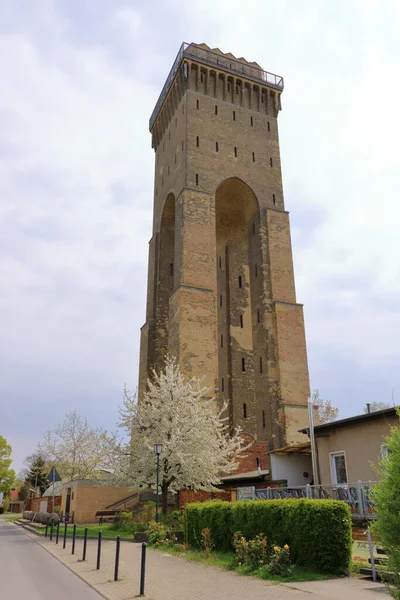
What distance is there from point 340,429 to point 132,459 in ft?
32.4

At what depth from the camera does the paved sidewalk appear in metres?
7.54

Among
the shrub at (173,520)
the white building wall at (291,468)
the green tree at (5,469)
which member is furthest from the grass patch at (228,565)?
the green tree at (5,469)

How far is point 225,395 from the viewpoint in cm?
3684

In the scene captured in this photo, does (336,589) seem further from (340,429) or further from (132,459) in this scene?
(132,459)

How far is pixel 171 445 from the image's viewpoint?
20.5 metres

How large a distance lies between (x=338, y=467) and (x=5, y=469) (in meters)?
57.5

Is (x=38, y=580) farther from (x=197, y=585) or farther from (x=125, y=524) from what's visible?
(x=125, y=524)

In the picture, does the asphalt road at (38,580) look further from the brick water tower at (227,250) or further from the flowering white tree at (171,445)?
the brick water tower at (227,250)

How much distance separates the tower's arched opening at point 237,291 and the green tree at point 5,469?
133 feet

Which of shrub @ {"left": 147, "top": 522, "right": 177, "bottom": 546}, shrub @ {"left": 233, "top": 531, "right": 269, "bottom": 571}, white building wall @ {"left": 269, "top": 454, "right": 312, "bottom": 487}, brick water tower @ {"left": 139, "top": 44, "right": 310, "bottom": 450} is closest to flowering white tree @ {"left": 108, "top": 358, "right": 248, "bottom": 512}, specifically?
white building wall @ {"left": 269, "top": 454, "right": 312, "bottom": 487}

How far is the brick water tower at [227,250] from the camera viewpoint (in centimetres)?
3052

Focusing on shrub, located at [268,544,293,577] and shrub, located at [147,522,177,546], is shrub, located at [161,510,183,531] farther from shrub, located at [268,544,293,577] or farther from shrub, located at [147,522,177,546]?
shrub, located at [268,544,293,577]

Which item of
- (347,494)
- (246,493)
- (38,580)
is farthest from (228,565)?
(246,493)

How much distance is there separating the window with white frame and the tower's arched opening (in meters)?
17.5
